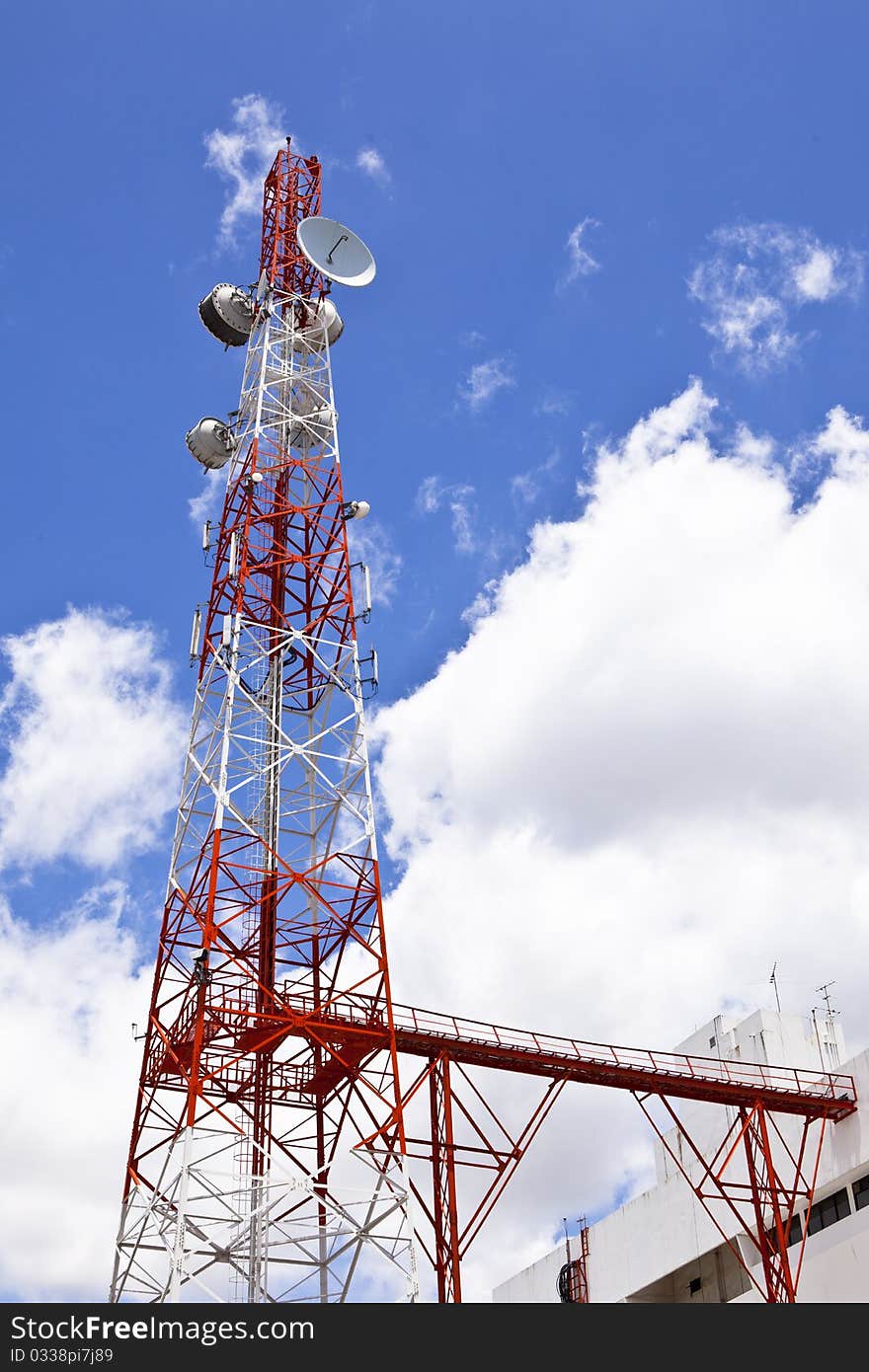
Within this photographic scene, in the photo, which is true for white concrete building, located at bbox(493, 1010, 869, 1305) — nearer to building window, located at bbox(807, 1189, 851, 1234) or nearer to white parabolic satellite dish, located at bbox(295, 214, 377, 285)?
building window, located at bbox(807, 1189, 851, 1234)

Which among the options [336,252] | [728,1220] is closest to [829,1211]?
[728,1220]

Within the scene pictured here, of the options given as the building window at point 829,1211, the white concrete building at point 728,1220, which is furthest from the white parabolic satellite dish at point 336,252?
the building window at point 829,1211

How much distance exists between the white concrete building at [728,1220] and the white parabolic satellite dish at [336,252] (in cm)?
3934

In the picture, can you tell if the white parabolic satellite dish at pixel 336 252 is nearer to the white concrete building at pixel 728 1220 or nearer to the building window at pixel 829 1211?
the white concrete building at pixel 728 1220

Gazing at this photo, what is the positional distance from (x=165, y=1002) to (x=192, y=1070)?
4.79m

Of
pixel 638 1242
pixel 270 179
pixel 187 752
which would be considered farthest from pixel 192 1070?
pixel 270 179

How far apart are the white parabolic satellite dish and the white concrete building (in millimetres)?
39345

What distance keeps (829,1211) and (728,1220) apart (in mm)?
5776

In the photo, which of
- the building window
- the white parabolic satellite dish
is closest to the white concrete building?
the building window

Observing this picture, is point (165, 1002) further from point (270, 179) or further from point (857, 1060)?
point (270, 179)

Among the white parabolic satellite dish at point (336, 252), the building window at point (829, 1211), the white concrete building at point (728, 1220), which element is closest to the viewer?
the white concrete building at point (728, 1220)

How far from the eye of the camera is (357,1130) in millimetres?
46219

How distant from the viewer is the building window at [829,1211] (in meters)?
56.7

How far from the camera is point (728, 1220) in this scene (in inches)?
→ 2434
